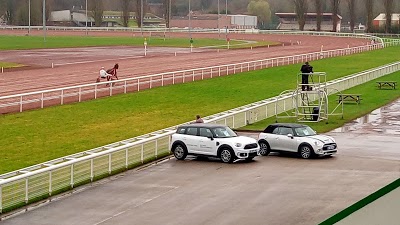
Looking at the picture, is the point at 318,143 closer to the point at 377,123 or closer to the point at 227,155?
the point at 227,155

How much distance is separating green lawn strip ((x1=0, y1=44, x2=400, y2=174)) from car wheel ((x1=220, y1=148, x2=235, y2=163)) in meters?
4.82

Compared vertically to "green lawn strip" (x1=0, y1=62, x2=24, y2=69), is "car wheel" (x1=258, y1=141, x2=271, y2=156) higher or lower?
lower

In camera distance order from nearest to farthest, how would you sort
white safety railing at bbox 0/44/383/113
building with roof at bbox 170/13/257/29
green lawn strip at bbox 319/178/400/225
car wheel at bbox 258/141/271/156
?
green lawn strip at bbox 319/178/400/225
car wheel at bbox 258/141/271/156
white safety railing at bbox 0/44/383/113
building with roof at bbox 170/13/257/29

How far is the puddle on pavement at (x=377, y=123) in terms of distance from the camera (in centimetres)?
3142

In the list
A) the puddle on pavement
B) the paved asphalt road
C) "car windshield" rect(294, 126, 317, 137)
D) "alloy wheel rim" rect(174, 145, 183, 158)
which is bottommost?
the paved asphalt road

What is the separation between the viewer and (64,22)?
649ft

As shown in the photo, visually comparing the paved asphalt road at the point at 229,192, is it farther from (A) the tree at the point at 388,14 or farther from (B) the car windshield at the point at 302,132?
(A) the tree at the point at 388,14

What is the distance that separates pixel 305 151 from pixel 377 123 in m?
10.3

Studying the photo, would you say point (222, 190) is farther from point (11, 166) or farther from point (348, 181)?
point (11, 166)

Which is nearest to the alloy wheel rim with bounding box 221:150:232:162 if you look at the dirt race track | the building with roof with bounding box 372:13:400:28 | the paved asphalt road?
the paved asphalt road

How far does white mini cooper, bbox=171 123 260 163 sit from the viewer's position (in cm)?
2341

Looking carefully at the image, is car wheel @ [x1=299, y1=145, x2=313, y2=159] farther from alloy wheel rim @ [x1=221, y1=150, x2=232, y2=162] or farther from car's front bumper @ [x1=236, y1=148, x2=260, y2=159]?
alloy wheel rim @ [x1=221, y1=150, x2=232, y2=162]

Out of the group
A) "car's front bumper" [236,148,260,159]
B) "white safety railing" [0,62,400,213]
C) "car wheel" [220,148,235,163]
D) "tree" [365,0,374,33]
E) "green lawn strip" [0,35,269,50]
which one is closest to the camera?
"white safety railing" [0,62,400,213]

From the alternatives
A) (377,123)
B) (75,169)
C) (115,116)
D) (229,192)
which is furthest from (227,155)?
(377,123)
